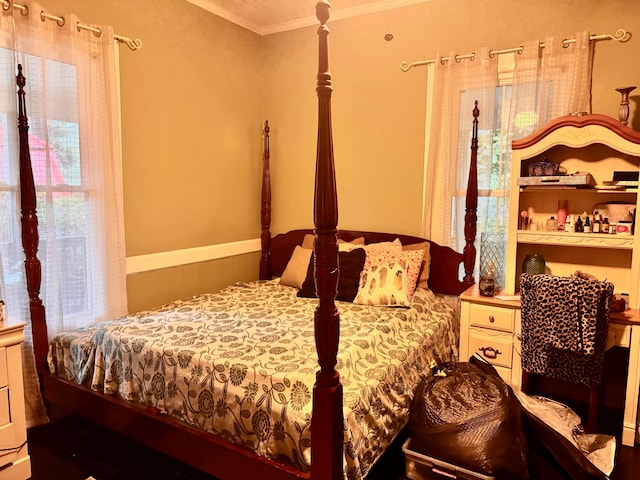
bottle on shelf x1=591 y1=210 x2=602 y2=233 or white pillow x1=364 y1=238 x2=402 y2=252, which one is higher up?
bottle on shelf x1=591 y1=210 x2=602 y2=233

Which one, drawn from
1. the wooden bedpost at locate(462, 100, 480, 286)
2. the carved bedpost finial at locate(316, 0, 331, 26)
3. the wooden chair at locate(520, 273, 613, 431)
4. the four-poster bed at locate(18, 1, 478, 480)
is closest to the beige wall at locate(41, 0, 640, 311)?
the wooden bedpost at locate(462, 100, 480, 286)

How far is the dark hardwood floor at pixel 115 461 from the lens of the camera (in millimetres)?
2115

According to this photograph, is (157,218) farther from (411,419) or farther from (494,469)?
(494,469)

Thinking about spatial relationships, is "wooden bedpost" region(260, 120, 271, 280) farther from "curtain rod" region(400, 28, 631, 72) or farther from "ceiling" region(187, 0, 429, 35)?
"curtain rod" region(400, 28, 631, 72)

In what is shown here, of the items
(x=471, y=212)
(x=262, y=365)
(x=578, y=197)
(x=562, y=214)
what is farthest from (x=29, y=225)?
(x=578, y=197)

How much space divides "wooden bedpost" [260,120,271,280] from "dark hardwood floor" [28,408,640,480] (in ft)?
5.98

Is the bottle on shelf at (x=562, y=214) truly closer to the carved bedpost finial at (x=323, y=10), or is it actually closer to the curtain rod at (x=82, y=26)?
the carved bedpost finial at (x=323, y=10)

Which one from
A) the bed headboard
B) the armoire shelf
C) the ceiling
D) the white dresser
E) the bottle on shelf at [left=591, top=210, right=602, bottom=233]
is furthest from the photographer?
the ceiling

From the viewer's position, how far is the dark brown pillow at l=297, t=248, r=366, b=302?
9.77ft

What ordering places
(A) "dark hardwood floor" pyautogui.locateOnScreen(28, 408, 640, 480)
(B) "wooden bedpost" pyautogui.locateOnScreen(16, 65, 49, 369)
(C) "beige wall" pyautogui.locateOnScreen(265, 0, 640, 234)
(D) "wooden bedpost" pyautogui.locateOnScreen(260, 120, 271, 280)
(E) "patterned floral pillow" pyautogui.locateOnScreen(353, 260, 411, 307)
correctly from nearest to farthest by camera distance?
(A) "dark hardwood floor" pyautogui.locateOnScreen(28, 408, 640, 480) < (B) "wooden bedpost" pyautogui.locateOnScreen(16, 65, 49, 369) < (C) "beige wall" pyautogui.locateOnScreen(265, 0, 640, 234) < (E) "patterned floral pillow" pyautogui.locateOnScreen(353, 260, 411, 307) < (D) "wooden bedpost" pyautogui.locateOnScreen(260, 120, 271, 280)

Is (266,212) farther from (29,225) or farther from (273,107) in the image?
(29,225)

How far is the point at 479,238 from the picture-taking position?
310cm

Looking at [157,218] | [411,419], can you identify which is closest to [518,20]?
[411,419]

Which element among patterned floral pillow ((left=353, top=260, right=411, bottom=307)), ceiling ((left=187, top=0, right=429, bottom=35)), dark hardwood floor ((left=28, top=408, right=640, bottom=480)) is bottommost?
dark hardwood floor ((left=28, top=408, right=640, bottom=480))
